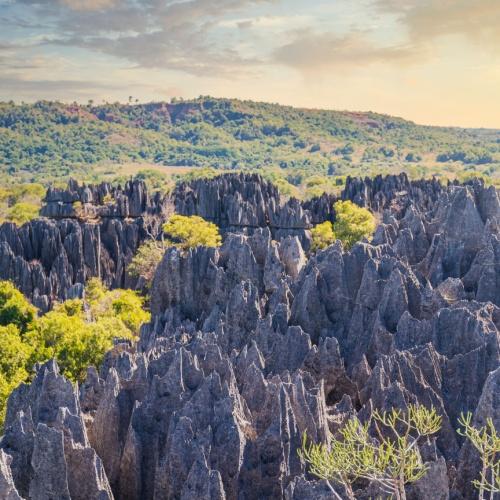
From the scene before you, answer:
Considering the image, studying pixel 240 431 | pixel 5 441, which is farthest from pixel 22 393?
pixel 240 431

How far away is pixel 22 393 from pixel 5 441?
13.3ft

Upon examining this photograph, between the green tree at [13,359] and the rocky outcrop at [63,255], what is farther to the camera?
the rocky outcrop at [63,255]

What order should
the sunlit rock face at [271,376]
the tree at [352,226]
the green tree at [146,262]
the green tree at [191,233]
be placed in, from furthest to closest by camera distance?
the green tree at [191,233] → the tree at [352,226] → the green tree at [146,262] → the sunlit rock face at [271,376]

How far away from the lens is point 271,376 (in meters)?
23.8

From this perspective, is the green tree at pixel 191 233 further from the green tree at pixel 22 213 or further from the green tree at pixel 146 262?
the green tree at pixel 22 213

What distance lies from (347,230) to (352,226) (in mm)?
945

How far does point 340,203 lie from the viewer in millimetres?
69812

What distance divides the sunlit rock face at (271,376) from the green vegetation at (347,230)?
17560 mm

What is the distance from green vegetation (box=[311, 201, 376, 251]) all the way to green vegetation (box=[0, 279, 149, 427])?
19.4 m

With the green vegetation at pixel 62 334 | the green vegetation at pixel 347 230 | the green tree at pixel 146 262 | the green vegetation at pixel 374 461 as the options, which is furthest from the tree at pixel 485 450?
the green vegetation at pixel 347 230

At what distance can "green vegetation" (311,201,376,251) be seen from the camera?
5774cm

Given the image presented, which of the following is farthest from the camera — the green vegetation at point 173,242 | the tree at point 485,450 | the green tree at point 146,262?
the green vegetation at point 173,242

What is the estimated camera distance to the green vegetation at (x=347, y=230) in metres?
57.7

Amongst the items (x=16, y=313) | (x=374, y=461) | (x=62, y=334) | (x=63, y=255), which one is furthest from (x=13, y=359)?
(x=63, y=255)
